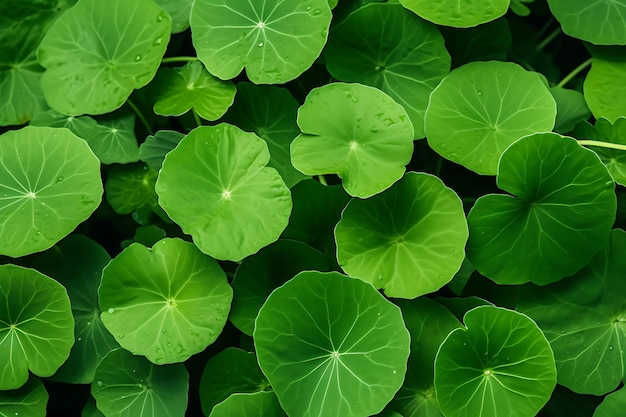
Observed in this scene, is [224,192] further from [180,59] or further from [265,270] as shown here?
[180,59]

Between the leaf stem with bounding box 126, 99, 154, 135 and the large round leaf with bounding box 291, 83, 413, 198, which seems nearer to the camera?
the large round leaf with bounding box 291, 83, 413, 198

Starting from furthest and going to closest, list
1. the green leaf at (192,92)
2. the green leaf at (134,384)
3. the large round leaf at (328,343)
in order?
the green leaf at (192,92)
the green leaf at (134,384)
the large round leaf at (328,343)

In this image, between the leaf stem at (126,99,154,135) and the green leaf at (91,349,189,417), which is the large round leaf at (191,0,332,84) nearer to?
the leaf stem at (126,99,154,135)

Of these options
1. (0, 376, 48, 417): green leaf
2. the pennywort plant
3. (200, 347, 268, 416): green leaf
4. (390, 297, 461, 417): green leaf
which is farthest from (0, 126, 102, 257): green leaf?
(390, 297, 461, 417): green leaf

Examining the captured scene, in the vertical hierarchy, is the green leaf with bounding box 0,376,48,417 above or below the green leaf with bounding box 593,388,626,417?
below

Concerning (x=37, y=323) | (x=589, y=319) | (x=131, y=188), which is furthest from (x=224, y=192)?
(x=589, y=319)

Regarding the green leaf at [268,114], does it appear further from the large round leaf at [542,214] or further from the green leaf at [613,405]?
the green leaf at [613,405]

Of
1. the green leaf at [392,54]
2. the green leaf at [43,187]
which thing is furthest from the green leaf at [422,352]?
the green leaf at [43,187]
